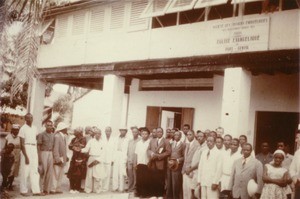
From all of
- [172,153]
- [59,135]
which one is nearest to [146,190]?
[172,153]

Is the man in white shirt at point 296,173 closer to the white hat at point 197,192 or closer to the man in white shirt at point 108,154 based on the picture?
the white hat at point 197,192

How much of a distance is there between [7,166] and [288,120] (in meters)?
6.44

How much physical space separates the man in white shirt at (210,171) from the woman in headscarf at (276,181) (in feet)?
3.91

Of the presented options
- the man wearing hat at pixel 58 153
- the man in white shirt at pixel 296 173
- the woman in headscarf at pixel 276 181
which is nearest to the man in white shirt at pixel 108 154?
the man wearing hat at pixel 58 153

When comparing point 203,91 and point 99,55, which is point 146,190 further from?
point 99,55

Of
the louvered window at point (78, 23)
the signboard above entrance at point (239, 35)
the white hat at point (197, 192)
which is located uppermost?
the louvered window at point (78, 23)

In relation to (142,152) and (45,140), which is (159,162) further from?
(45,140)

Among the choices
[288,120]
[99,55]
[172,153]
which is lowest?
[172,153]

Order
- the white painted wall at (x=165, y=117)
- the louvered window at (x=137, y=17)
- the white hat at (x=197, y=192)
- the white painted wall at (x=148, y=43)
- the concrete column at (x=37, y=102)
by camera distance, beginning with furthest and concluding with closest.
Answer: the concrete column at (x=37, y=102) < the white painted wall at (x=165, y=117) < the louvered window at (x=137, y=17) < the white painted wall at (x=148, y=43) < the white hat at (x=197, y=192)

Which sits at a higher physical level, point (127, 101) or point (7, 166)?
point (127, 101)

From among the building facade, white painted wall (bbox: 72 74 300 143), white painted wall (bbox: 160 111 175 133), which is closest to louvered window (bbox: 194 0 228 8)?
the building facade

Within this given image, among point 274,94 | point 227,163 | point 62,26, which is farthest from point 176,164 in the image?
point 62,26

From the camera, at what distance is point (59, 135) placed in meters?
8.95

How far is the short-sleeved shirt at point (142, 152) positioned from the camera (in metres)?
9.45
